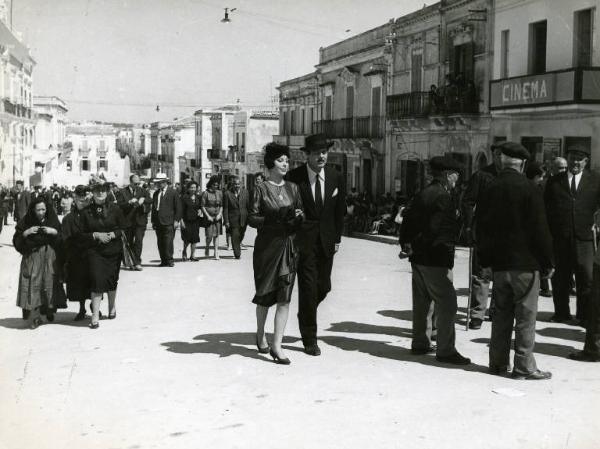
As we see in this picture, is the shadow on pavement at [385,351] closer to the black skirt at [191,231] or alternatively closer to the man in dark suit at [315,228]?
the man in dark suit at [315,228]

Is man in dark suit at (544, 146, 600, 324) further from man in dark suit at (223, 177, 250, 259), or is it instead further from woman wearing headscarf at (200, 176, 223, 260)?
man in dark suit at (223, 177, 250, 259)

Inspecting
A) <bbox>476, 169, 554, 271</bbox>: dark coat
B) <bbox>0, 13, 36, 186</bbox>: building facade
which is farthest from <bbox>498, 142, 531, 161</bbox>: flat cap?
<bbox>0, 13, 36, 186</bbox>: building facade

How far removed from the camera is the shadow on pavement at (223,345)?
762 cm

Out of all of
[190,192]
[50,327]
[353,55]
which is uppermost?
[353,55]

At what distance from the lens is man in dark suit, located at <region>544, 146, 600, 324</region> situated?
28.8ft

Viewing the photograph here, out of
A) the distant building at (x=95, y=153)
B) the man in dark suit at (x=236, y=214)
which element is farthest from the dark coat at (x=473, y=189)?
the distant building at (x=95, y=153)

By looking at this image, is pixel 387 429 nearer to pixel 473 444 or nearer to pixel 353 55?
pixel 473 444

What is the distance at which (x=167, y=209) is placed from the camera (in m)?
15.3

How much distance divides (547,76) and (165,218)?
9.48 m

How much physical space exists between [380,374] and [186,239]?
9.61 meters

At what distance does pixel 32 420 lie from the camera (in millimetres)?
5676

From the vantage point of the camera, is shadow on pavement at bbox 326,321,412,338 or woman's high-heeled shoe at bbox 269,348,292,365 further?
shadow on pavement at bbox 326,321,412,338

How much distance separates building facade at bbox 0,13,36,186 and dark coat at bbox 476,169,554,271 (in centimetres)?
2966

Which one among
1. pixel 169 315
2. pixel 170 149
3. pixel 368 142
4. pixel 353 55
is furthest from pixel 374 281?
pixel 170 149
